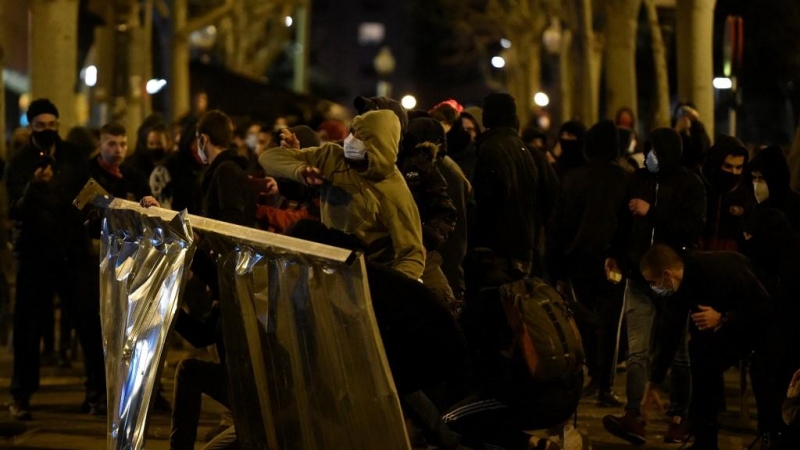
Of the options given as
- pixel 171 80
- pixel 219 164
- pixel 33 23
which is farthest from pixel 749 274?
pixel 171 80

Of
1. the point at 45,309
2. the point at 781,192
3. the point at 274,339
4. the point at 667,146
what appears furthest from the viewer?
A: the point at 45,309

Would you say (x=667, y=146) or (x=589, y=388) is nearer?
(x=667, y=146)

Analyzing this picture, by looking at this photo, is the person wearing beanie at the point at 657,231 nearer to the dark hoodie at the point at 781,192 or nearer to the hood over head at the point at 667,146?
the hood over head at the point at 667,146

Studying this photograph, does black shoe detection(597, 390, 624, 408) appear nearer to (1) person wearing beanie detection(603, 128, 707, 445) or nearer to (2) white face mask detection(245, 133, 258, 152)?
(1) person wearing beanie detection(603, 128, 707, 445)

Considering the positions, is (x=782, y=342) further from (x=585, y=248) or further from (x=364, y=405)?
(x=364, y=405)

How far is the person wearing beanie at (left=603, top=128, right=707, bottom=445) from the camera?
11.5 m

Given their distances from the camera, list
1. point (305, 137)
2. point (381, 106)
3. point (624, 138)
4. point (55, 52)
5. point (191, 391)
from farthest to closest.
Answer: point (55, 52) < point (624, 138) < point (305, 137) < point (381, 106) < point (191, 391)

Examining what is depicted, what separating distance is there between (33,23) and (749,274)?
36.4ft

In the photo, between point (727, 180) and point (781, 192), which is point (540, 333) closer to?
point (781, 192)

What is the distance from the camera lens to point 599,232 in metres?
12.7

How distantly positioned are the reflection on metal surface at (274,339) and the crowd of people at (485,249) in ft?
0.66

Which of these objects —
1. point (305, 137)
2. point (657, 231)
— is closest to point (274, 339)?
point (305, 137)

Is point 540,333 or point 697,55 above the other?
point 697,55

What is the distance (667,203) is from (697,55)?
282 inches
